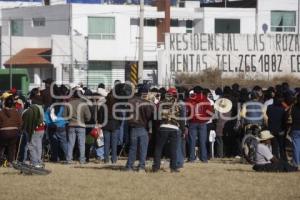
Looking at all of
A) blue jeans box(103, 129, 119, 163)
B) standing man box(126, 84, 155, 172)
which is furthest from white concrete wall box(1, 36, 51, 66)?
standing man box(126, 84, 155, 172)

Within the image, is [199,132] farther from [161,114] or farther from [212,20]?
[212,20]

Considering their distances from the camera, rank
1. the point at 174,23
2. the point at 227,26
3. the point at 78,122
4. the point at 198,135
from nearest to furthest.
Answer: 1. the point at 78,122
2. the point at 198,135
3. the point at 174,23
4. the point at 227,26

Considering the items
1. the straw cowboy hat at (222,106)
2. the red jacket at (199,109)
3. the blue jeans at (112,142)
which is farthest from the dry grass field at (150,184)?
the straw cowboy hat at (222,106)

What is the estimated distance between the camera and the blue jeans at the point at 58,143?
2400 centimetres

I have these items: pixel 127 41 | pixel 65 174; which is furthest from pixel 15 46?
pixel 65 174

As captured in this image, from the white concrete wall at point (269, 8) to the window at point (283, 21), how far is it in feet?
1.14

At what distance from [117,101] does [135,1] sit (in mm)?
51724

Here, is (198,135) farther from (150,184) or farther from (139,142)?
(150,184)

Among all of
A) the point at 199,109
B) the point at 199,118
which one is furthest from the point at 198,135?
the point at 199,109

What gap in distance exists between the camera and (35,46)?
65562mm

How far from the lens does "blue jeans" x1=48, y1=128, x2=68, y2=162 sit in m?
24.0

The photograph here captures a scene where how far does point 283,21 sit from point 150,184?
55015mm

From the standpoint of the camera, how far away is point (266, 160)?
21109mm

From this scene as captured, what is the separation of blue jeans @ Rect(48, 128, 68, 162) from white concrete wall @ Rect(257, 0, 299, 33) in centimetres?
4760
